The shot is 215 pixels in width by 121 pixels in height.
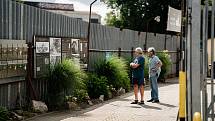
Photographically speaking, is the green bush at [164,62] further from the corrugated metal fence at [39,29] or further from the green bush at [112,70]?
the green bush at [112,70]

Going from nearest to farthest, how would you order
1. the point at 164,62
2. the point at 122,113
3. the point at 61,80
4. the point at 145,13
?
the point at 122,113 < the point at 61,80 < the point at 164,62 < the point at 145,13

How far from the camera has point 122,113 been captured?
41.7 ft

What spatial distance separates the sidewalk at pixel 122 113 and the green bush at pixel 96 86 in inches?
19.0

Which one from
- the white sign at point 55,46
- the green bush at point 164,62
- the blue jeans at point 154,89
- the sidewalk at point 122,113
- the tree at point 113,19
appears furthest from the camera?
the tree at point 113,19

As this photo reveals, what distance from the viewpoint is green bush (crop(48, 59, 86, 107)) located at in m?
13.1

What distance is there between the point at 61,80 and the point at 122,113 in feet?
6.04

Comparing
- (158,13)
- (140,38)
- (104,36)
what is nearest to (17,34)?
(104,36)

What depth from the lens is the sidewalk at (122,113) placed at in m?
11.7

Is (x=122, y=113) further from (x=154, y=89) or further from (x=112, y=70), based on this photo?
(x=112, y=70)

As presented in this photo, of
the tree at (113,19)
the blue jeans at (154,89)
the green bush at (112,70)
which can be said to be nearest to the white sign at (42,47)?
the blue jeans at (154,89)

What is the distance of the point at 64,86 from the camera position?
13172 millimetres

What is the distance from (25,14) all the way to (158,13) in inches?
1390

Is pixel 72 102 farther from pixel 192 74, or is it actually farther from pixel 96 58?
pixel 192 74

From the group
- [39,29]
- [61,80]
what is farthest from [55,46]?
[61,80]
